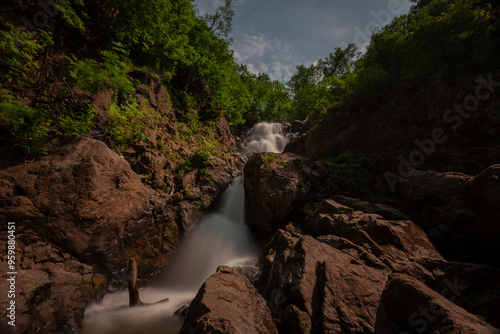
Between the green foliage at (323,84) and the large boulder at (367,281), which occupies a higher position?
the green foliage at (323,84)

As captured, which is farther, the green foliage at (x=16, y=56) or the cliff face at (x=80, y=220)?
the green foliage at (x=16, y=56)

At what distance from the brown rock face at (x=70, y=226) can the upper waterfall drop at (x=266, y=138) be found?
14.1 meters

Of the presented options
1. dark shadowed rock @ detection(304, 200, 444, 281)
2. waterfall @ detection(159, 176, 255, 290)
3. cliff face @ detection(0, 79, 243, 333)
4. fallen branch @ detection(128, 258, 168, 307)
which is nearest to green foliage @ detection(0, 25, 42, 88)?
cliff face @ detection(0, 79, 243, 333)

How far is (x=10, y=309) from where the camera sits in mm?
2854

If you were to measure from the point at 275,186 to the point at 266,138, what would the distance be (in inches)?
523

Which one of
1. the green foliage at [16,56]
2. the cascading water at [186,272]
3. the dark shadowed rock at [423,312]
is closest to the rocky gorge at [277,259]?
the dark shadowed rock at [423,312]

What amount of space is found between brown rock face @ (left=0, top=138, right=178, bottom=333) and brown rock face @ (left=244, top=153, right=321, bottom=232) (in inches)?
188

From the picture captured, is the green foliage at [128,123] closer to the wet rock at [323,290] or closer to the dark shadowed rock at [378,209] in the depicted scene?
the wet rock at [323,290]

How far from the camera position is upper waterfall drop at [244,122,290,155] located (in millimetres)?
19359

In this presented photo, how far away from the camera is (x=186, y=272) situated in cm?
670

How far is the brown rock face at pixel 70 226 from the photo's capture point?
11.4 ft

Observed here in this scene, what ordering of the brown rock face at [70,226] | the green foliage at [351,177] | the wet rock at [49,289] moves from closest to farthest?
1. the wet rock at [49,289]
2. the brown rock face at [70,226]
3. the green foliage at [351,177]

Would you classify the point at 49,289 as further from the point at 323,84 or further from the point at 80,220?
the point at 323,84

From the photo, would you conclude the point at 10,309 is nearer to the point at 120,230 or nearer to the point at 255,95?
the point at 120,230
